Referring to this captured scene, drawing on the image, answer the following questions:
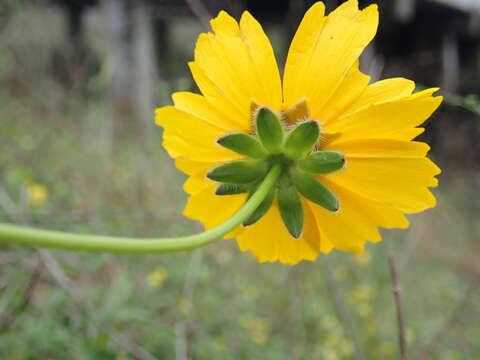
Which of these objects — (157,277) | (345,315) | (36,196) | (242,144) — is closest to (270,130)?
(242,144)

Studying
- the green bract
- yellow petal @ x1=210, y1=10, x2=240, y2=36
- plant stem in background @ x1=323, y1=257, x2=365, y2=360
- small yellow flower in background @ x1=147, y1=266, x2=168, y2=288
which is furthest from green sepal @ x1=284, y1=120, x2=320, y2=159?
small yellow flower in background @ x1=147, y1=266, x2=168, y2=288

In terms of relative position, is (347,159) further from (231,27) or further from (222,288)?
(222,288)

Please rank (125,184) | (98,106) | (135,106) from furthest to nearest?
(135,106), (98,106), (125,184)

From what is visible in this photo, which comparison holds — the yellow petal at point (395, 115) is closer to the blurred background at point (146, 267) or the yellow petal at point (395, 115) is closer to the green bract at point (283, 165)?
the green bract at point (283, 165)

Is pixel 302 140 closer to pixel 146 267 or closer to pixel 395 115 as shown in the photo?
pixel 395 115

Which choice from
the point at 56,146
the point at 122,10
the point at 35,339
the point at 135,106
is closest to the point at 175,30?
the point at 122,10

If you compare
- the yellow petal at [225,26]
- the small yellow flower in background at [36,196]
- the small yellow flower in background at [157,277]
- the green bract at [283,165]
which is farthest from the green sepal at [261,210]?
the small yellow flower in background at [36,196]
